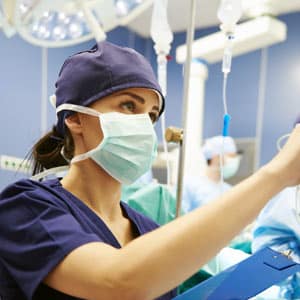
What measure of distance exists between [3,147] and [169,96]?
5.33 ft

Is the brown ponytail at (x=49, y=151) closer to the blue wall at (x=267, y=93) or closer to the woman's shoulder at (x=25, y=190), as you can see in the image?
the woman's shoulder at (x=25, y=190)

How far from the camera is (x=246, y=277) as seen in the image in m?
0.70

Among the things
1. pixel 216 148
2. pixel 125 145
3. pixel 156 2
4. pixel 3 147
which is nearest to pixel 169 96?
pixel 216 148

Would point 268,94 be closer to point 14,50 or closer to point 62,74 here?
point 14,50

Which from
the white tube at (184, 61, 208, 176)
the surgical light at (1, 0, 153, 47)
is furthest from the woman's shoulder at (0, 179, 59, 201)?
the white tube at (184, 61, 208, 176)

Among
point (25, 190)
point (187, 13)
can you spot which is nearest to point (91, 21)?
point (25, 190)

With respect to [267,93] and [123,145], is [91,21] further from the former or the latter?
[267,93]

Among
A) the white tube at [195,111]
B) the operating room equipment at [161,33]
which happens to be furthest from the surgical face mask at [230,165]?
the operating room equipment at [161,33]

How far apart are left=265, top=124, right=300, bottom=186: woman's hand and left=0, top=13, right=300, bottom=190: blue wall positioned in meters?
2.15

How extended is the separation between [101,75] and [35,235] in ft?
1.10

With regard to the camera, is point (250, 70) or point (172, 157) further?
point (250, 70)

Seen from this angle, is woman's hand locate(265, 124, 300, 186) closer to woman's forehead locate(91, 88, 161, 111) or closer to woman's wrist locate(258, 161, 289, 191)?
woman's wrist locate(258, 161, 289, 191)

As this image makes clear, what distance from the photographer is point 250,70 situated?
3.41 meters

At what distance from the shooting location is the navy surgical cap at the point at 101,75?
834 mm
